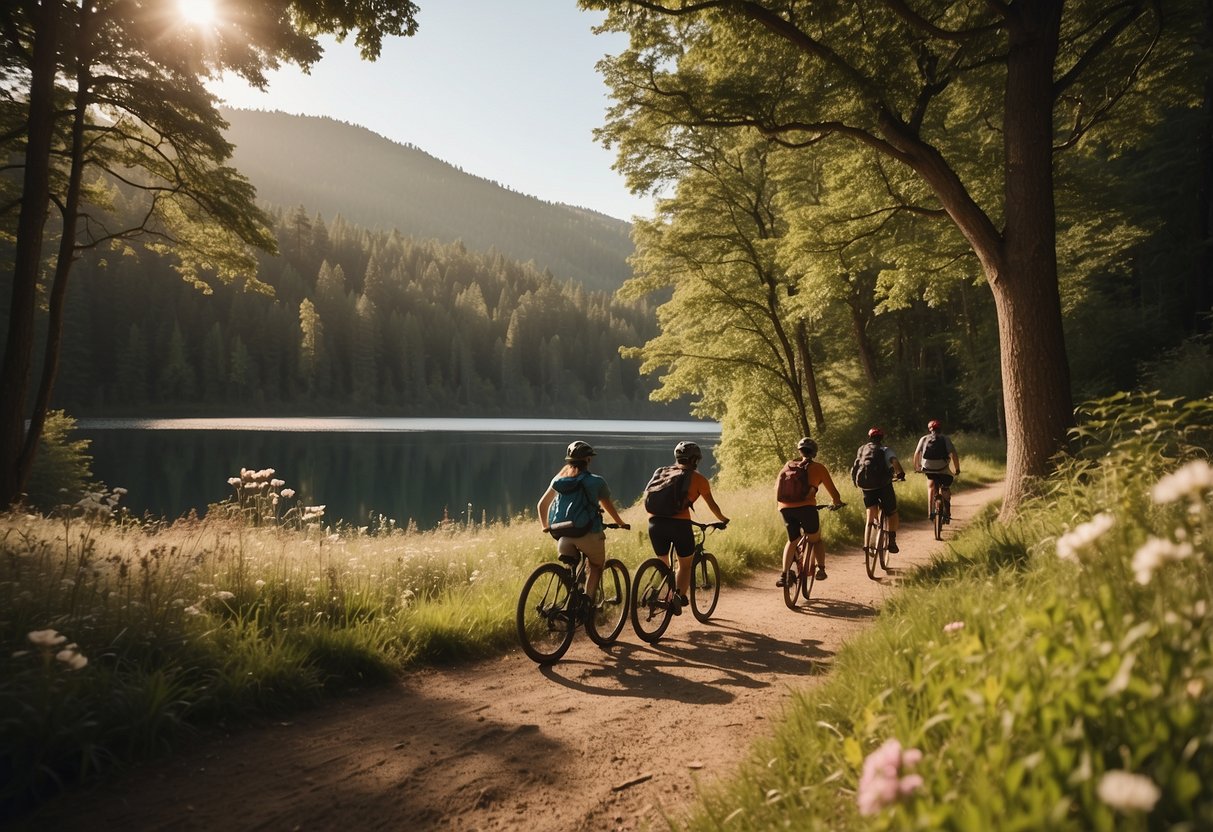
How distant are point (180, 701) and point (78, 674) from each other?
0.61 m

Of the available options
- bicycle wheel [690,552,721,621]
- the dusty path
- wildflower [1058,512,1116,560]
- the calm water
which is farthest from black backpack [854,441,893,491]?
the calm water

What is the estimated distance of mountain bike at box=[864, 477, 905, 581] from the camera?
1041cm

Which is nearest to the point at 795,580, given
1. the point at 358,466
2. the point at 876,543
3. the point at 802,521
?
the point at 802,521

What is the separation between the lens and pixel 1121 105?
9.96m

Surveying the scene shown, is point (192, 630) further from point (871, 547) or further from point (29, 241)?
point (871, 547)

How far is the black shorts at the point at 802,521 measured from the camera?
8.61 meters

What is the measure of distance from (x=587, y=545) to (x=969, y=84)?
1026 cm

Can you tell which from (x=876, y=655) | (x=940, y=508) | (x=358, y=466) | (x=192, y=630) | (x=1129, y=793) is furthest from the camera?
(x=358, y=466)

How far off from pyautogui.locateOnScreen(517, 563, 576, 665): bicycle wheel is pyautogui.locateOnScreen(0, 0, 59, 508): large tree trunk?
367 inches

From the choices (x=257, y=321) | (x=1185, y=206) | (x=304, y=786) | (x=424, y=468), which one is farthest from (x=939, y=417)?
(x=257, y=321)

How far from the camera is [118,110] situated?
11.7 meters

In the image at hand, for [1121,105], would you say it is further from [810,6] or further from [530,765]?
[530,765]

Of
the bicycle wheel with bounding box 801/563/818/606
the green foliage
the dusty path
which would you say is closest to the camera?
the dusty path

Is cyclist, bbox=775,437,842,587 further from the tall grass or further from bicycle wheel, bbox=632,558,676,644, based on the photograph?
the tall grass
